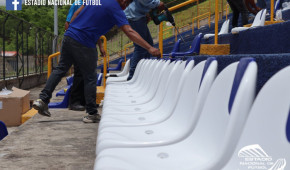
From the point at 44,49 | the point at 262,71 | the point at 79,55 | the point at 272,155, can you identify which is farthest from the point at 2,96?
the point at 44,49

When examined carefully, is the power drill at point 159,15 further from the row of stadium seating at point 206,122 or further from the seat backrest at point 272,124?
the seat backrest at point 272,124

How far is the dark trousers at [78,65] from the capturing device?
3.53 meters

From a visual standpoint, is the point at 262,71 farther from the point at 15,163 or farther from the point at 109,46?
the point at 109,46

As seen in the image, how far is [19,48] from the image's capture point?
34.7ft

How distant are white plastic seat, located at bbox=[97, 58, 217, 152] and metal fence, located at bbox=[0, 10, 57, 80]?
24.6 feet

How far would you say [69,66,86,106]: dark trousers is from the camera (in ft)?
13.7

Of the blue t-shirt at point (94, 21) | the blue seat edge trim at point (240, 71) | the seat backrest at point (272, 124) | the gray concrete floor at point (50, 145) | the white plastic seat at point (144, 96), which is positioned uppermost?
the blue t-shirt at point (94, 21)

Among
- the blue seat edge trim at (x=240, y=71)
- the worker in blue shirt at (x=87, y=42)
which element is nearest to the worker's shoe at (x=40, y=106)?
the worker in blue shirt at (x=87, y=42)

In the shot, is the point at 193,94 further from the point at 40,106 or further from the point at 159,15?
the point at 159,15

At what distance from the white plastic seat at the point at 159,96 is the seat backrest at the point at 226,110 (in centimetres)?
64

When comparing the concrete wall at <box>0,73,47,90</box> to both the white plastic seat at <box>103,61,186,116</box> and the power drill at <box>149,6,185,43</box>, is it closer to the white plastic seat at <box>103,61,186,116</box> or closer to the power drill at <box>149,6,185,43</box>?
the power drill at <box>149,6,185,43</box>

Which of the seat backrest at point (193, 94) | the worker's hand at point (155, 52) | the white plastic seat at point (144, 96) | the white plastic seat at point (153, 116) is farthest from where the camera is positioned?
the worker's hand at point (155, 52)

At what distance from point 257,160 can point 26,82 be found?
10930mm

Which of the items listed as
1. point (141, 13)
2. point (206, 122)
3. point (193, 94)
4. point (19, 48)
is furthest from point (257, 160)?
point (19, 48)
